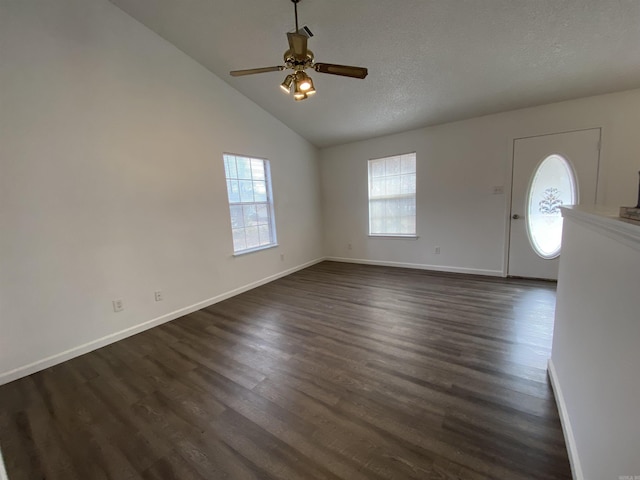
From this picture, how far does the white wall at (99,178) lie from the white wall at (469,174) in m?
2.59

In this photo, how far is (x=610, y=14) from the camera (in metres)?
2.09

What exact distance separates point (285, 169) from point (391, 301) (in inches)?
115

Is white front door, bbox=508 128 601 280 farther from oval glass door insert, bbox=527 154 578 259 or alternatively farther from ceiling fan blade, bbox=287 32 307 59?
ceiling fan blade, bbox=287 32 307 59

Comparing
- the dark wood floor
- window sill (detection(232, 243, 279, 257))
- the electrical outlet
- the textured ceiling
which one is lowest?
the dark wood floor

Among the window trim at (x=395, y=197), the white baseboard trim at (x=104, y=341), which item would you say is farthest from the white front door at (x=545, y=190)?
the white baseboard trim at (x=104, y=341)

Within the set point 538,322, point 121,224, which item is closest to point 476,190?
point 538,322

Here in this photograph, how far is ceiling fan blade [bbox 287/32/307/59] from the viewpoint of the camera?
1848 millimetres

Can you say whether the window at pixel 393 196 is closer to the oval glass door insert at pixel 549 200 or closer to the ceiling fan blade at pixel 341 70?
the oval glass door insert at pixel 549 200

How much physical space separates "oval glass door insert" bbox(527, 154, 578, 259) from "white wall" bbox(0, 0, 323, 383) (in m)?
4.39

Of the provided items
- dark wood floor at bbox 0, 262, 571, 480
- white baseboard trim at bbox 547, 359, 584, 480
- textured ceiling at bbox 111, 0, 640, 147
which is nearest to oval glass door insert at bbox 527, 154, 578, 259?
textured ceiling at bbox 111, 0, 640, 147

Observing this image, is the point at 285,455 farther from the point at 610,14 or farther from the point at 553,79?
the point at 553,79

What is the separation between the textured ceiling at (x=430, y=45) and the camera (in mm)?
2211

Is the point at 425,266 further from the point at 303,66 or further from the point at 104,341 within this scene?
the point at 104,341

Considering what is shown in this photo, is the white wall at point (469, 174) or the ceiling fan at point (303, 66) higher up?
the ceiling fan at point (303, 66)
